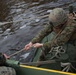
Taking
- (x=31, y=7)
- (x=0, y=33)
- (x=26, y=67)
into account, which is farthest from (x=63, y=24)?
(x=31, y=7)

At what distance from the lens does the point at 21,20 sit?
37.4 ft

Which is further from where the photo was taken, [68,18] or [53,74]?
[68,18]

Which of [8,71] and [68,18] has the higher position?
[68,18]

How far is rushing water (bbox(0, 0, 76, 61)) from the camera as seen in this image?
9.37 meters

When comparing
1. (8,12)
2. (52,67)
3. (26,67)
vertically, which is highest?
(26,67)

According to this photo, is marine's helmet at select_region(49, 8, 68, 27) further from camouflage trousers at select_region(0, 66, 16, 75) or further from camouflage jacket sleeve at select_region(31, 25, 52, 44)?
camouflage trousers at select_region(0, 66, 16, 75)

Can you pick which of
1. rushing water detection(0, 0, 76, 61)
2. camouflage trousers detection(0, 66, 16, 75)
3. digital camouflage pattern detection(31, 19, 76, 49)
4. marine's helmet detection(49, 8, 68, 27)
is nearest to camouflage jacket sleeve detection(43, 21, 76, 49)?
digital camouflage pattern detection(31, 19, 76, 49)

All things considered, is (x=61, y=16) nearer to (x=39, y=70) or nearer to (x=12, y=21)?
(x=39, y=70)

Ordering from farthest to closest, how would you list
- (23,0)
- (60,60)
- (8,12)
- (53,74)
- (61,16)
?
(23,0) → (8,12) → (60,60) → (61,16) → (53,74)

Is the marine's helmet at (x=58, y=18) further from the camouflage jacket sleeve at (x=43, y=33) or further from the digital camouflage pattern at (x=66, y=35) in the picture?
the camouflage jacket sleeve at (x=43, y=33)

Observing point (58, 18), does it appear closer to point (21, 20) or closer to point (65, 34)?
point (65, 34)

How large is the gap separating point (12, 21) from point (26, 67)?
6.41 meters

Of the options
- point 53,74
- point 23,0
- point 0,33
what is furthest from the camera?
point 23,0

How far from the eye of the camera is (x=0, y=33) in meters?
10.5
